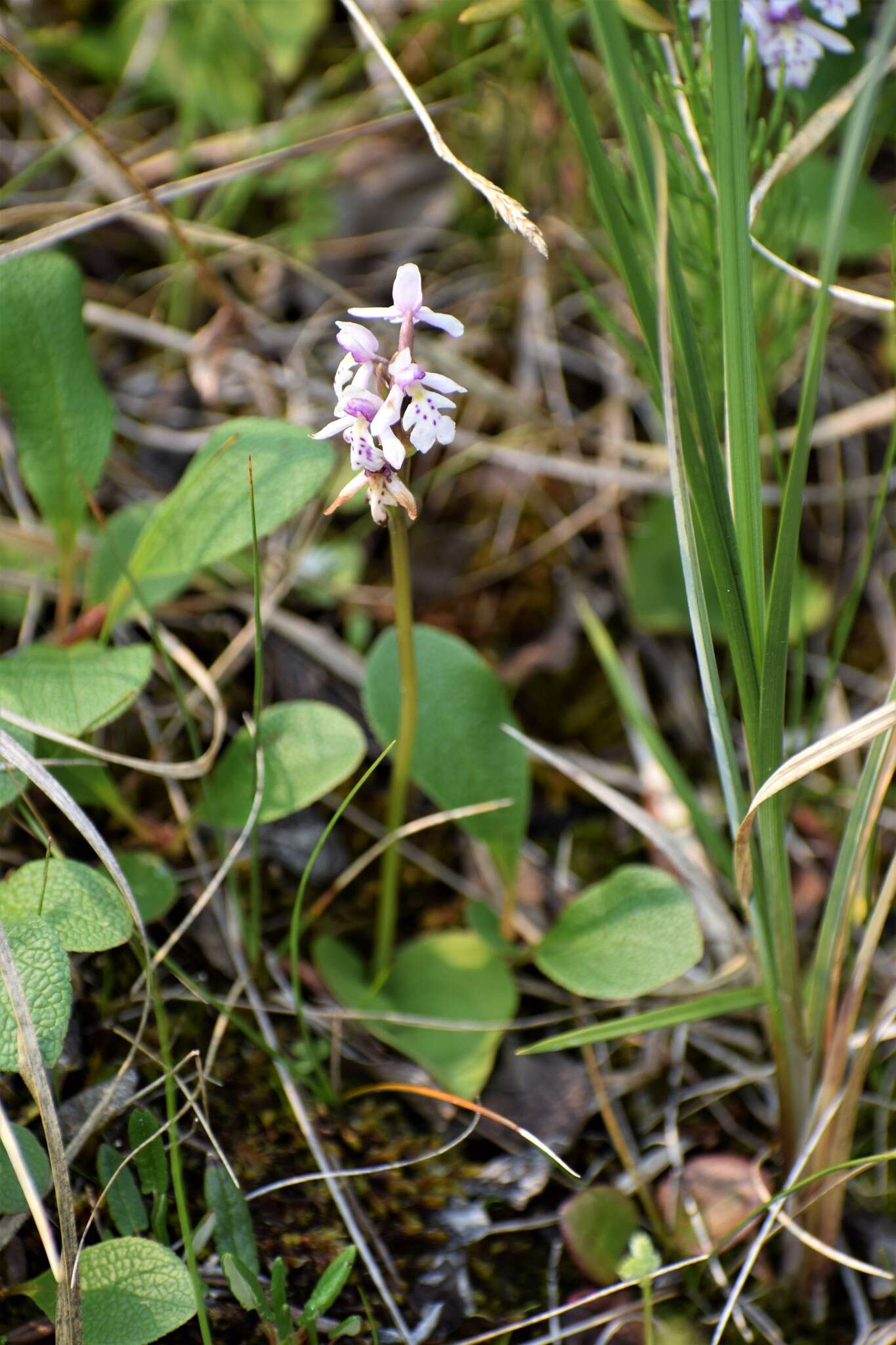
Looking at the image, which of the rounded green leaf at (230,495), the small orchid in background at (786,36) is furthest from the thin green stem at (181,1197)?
the small orchid in background at (786,36)

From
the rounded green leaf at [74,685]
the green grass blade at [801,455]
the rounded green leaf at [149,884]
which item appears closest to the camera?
the green grass blade at [801,455]

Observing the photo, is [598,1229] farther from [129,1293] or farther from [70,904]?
[70,904]

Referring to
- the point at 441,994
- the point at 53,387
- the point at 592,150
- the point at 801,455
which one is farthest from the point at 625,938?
the point at 53,387

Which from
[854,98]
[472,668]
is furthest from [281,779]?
[854,98]

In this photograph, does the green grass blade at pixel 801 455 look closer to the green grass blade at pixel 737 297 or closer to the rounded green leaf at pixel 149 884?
the green grass blade at pixel 737 297

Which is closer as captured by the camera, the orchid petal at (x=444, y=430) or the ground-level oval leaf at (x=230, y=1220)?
the orchid petal at (x=444, y=430)

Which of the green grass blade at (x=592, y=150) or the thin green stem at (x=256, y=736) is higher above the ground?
the green grass blade at (x=592, y=150)
